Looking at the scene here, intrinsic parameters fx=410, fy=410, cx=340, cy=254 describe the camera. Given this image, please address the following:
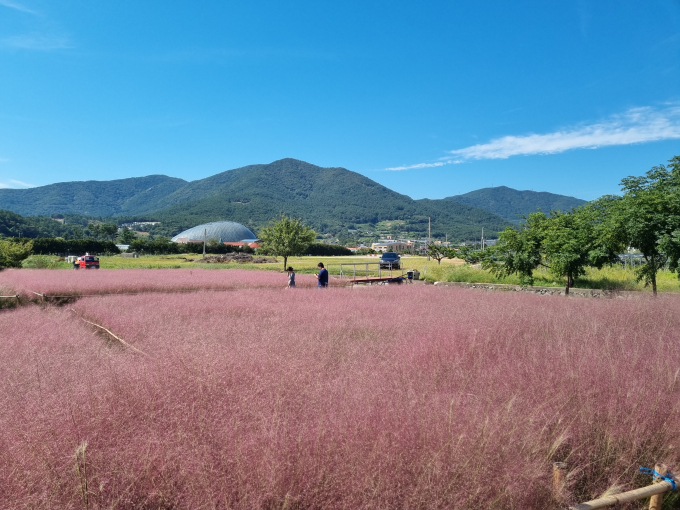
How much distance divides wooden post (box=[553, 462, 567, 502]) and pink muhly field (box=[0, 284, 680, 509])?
0.06 m

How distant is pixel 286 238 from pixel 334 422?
128ft

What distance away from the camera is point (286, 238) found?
41312 millimetres

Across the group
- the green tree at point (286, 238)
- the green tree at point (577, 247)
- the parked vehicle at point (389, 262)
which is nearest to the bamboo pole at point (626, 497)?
the green tree at point (577, 247)

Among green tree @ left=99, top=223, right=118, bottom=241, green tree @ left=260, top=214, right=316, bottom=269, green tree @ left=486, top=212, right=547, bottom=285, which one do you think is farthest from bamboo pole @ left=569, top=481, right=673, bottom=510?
green tree @ left=99, top=223, right=118, bottom=241

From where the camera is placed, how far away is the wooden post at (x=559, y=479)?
103 inches

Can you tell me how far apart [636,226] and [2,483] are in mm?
17374

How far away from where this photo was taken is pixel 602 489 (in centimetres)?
304

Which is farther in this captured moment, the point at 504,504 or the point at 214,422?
the point at 214,422

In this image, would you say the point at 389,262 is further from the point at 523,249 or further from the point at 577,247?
the point at 577,247

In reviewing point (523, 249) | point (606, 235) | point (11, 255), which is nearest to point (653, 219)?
point (606, 235)

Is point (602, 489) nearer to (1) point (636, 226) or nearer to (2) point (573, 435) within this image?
(2) point (573, 435)

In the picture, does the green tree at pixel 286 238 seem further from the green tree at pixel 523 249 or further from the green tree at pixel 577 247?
the green tree at pixel 577 247

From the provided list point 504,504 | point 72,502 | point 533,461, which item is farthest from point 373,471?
point 72,502

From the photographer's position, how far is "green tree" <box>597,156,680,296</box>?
1374 centimetres
